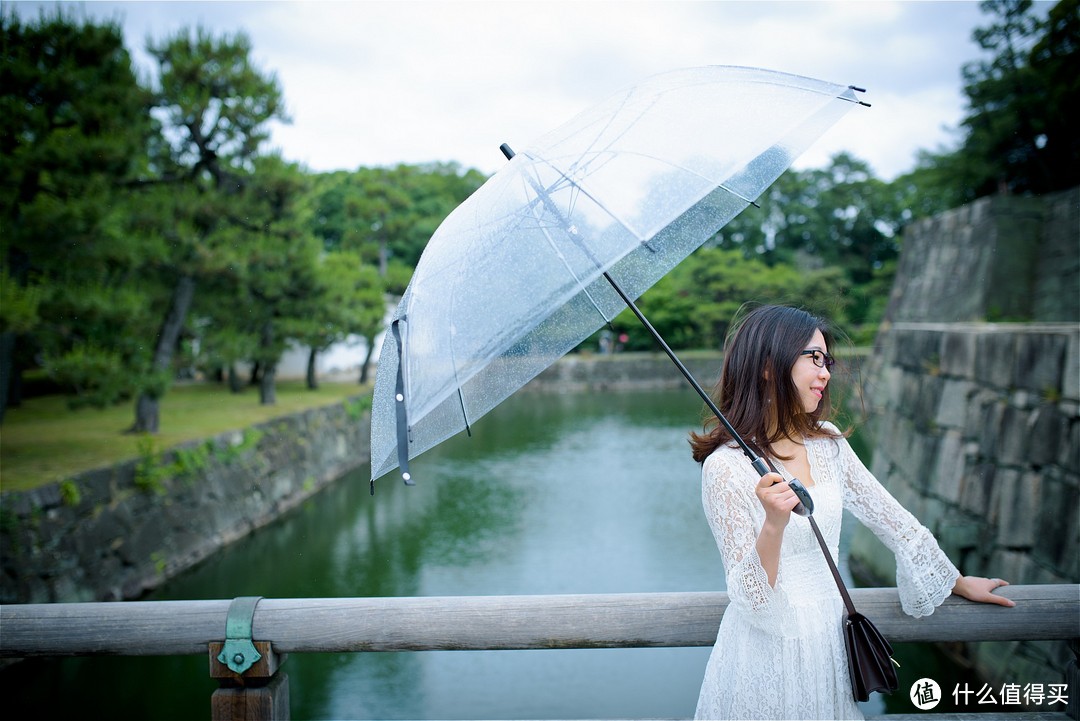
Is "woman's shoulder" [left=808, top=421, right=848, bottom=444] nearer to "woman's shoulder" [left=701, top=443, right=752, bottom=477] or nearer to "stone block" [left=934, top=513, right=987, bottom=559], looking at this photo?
"woman's shoulder" [left=701, top=443, right=752, bottom=477]

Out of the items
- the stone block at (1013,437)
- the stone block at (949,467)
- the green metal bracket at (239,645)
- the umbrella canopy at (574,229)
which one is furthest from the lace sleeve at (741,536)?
the stone block at (949,467)

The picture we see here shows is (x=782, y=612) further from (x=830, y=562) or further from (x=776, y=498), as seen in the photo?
(x=776, y=498)

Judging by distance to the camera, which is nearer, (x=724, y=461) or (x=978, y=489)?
(x=724, y=461)

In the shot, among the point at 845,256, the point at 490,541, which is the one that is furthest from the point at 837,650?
the point at 845,256

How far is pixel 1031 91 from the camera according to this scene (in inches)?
274

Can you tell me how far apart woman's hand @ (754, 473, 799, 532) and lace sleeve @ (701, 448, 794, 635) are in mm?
56

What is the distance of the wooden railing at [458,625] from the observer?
1.18 metres

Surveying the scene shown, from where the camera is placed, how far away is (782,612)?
3.18ft

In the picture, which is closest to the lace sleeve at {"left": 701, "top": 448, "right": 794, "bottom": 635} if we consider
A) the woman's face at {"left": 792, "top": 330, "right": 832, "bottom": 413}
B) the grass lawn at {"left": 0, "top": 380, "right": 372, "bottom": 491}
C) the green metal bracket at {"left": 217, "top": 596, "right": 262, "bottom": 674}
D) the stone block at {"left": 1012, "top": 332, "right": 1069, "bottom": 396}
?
the woman's face at {"left": 792, "top": 330, "right": 832, "bottom": 413}

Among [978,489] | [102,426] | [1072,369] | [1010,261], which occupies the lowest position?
[102,426]

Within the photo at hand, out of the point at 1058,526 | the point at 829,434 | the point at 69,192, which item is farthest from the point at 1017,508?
the point at 69,192

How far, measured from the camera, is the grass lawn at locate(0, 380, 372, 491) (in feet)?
13.3

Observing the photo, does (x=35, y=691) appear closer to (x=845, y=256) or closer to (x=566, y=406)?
(x=566, y=406)

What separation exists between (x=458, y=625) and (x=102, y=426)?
5458mm
